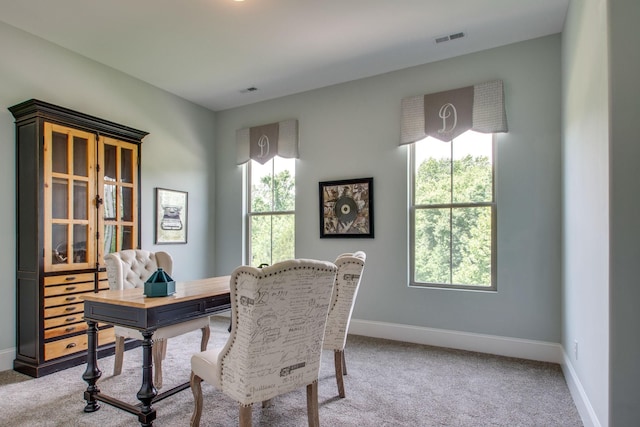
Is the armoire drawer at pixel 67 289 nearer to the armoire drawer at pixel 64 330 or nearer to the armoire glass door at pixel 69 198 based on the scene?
the armoire glass door at pixel 69 198

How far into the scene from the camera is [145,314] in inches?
83.0

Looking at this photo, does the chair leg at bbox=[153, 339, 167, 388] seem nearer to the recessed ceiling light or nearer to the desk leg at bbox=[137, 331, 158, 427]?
the desk leg at bbox=[137, 331, 158, 427]

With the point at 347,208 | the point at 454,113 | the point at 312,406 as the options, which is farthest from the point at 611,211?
the point at 347,208

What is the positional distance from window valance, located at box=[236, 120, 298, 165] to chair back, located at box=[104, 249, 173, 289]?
2.13 m

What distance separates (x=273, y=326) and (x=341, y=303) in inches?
41.1

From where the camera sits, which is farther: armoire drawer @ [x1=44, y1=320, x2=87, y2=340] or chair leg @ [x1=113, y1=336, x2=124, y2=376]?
armoire drawer @ [x1=44, y1=320, x2=87, y2=340]

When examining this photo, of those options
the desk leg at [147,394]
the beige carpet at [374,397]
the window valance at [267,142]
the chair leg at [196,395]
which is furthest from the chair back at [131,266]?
the window valance at [267,142]

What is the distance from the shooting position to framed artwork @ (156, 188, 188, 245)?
4738 millimetres

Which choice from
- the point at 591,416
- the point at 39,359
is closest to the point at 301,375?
the point at 591,416

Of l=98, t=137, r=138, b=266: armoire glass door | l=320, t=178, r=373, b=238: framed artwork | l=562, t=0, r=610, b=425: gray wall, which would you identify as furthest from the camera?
l=320, t=178, r=373, b=238: framed artwork

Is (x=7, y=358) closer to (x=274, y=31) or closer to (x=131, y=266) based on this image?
(x=131, y=266)

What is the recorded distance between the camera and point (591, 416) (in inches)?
86.0

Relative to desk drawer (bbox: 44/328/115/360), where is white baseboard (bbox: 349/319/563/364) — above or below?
below

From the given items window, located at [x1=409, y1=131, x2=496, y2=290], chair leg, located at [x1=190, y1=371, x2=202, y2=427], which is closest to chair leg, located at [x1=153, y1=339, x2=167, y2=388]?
chair leg, located at [x1=190, y1=371, x2=202, y2=427]
